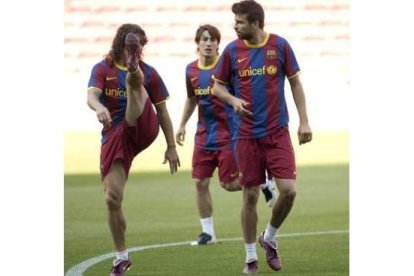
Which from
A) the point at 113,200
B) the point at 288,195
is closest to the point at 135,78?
the point at 113,200

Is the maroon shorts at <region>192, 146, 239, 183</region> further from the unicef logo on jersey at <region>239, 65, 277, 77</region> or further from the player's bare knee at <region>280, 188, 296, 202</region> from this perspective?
the unicef logo on jersey at <region>239, 65, 277, 77</region>

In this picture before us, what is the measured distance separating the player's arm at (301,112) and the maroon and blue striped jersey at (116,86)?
912 mm

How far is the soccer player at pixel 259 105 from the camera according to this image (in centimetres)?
862

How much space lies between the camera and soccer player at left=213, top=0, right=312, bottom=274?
28.3 ft

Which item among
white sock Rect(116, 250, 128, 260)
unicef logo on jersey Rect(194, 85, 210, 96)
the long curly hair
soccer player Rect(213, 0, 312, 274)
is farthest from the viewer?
unicef logo on jersey Rect(194, 85, 210, 96)

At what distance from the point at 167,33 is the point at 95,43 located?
176 cm

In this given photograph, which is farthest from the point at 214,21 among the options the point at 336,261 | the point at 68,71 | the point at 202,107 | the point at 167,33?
the point at 336,261

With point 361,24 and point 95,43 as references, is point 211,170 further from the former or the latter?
point 95,43

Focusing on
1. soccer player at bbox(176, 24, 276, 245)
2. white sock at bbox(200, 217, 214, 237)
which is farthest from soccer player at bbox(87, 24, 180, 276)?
soccer player at bbox(176, 24, 276, 245)

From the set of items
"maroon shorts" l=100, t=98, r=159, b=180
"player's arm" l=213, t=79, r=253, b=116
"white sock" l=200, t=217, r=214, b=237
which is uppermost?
"player's arm" l=213, t=79, r=253, b=116

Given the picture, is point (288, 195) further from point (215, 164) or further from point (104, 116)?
point (215, 164)

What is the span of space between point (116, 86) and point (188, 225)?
12.3 feet

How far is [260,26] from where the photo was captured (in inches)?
→ 340

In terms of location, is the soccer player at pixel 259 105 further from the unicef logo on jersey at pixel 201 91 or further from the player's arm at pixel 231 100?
the unicef logo on jersey at pixel 201 91
